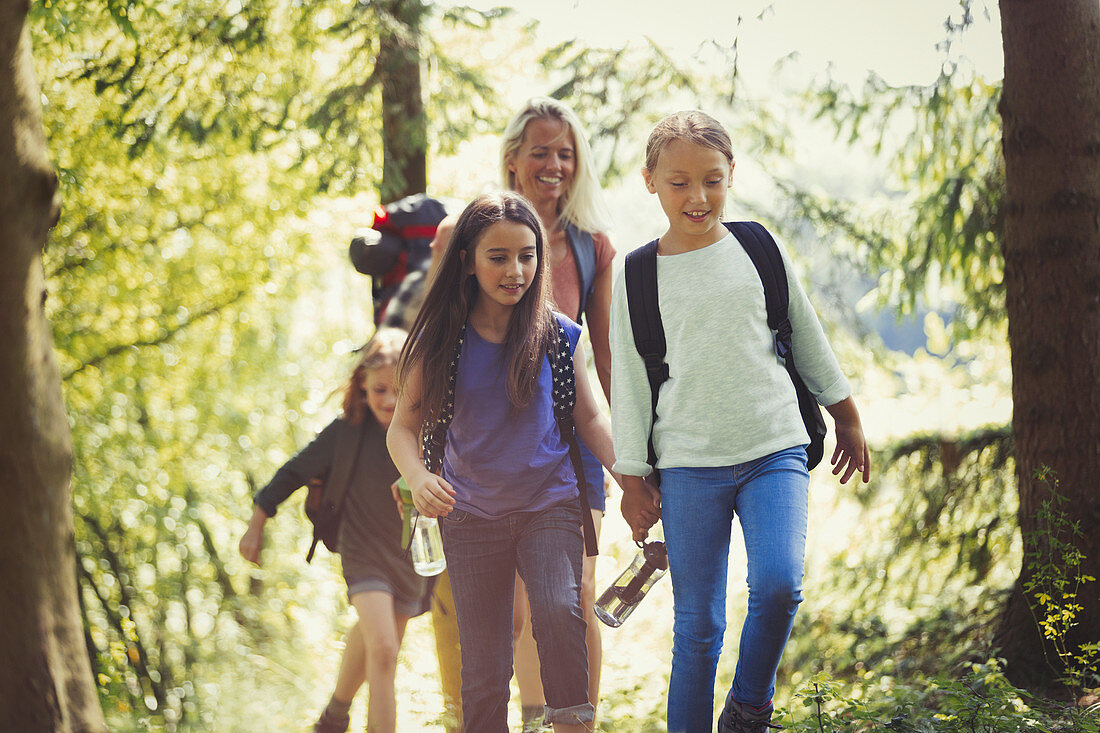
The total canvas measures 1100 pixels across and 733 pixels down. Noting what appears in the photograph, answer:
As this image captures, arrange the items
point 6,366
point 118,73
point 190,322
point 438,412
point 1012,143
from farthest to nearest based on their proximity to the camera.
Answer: point 190,322, point 118,73, point 1012,143, point 438,412, point 6,366

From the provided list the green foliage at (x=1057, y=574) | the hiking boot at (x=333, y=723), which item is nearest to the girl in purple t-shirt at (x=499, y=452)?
the hiking boot at (x=333, y=723)

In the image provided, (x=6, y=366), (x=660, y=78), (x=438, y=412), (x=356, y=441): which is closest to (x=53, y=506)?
(x=6, y=366)

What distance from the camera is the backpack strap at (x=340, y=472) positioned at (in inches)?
180

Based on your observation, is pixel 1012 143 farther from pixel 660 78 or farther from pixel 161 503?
pixel 161 503

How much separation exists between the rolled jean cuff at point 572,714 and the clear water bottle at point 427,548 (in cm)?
83

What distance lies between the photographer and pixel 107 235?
1323 centimetres

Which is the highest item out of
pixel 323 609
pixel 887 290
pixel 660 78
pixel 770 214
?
pixel 660 78

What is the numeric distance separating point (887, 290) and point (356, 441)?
179 inches

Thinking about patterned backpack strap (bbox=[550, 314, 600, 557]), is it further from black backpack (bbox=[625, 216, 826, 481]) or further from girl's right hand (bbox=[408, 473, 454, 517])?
girl's right hand (bbox=[408, 473, 454, 517])

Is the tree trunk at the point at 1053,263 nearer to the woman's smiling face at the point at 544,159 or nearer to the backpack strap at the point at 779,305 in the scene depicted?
the backpack strap at the point at 779,305

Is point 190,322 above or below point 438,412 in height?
above

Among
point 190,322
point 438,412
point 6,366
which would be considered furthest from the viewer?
point 190,322

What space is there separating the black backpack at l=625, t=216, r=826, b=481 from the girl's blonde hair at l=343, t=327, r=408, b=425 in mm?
1657

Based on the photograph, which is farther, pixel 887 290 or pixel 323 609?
pixel 323 609
